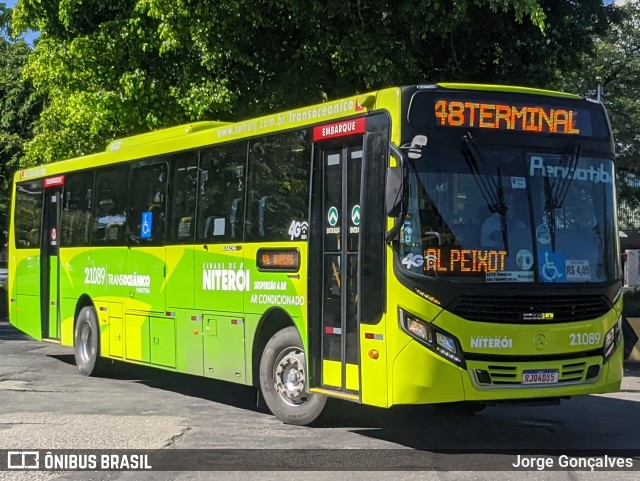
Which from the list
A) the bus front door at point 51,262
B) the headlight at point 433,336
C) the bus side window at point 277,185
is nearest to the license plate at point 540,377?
the headlight at point 433,336

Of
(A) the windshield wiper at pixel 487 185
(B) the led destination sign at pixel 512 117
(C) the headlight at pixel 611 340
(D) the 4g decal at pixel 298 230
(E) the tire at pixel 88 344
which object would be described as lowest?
(E) the tire at pixel 88 344

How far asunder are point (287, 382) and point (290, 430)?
1.83 ft

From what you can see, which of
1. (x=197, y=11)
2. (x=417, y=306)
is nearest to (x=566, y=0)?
(x=197, y=11)

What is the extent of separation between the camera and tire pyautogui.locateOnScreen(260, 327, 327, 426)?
9984 millimetres

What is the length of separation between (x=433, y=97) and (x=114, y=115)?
29.3 ft

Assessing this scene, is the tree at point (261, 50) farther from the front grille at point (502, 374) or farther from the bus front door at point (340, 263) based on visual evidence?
the front grille at point (502, 374)

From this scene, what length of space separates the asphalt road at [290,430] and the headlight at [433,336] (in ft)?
2.88

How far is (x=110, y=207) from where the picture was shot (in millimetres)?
14133

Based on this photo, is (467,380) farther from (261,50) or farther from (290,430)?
(261,50)

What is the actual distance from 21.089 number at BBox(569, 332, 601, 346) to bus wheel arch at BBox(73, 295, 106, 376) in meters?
7.77

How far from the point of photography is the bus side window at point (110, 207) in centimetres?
1380

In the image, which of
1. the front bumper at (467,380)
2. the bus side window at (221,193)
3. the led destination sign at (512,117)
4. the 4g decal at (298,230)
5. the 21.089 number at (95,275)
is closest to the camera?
the front bumper at (467,380)

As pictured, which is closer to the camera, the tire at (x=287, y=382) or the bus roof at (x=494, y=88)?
the bus roof at (x=494, y=88)

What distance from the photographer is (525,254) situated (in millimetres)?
8797
